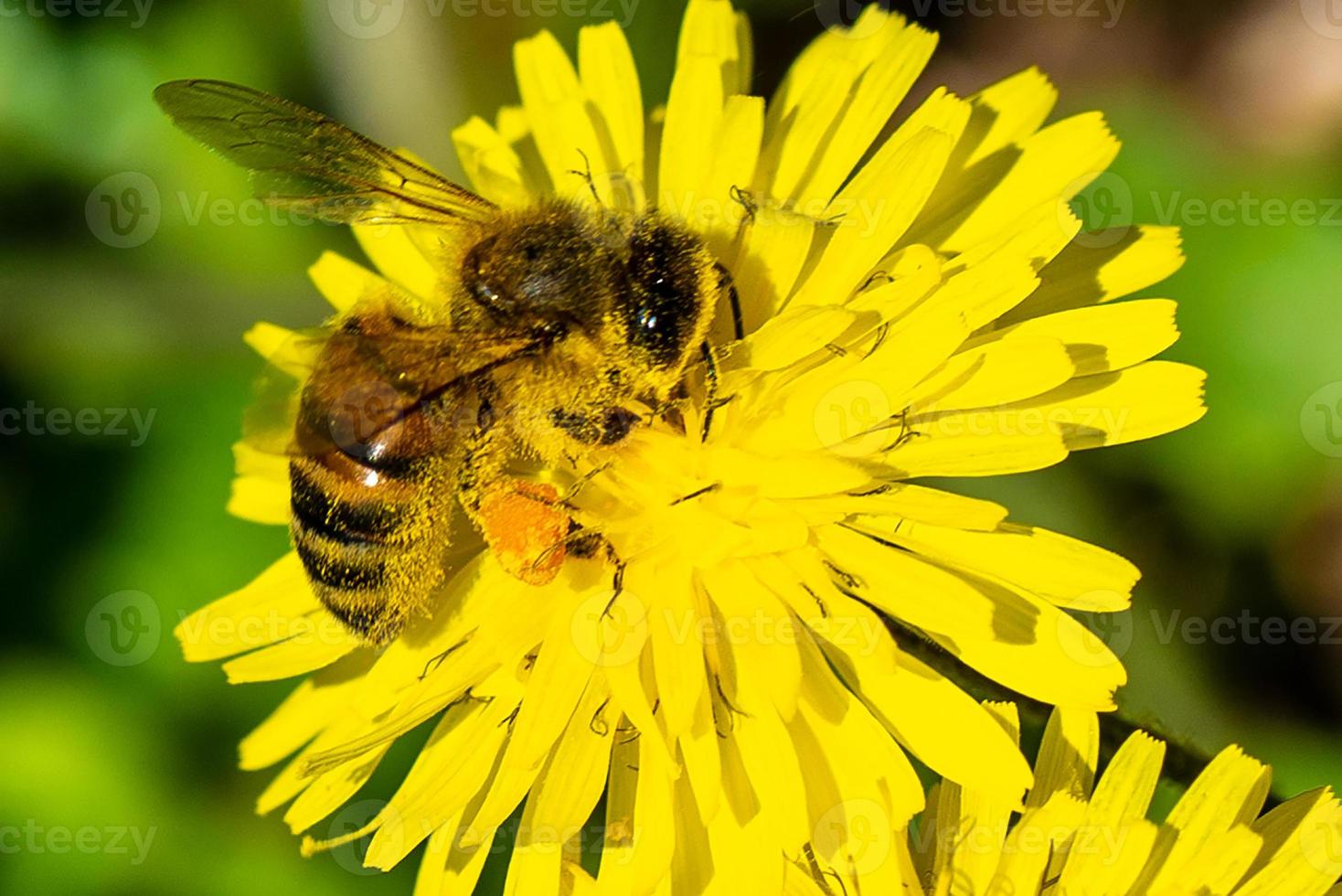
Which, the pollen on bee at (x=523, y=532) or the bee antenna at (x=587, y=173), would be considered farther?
the bee antenna at (x=587, y=173)

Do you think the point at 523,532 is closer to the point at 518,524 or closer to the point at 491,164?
the point at 518,524

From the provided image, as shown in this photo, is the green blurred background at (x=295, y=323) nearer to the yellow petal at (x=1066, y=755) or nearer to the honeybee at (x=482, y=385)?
the yellow petal at (x=1066, y=755)

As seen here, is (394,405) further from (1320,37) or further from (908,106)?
(1320,37)

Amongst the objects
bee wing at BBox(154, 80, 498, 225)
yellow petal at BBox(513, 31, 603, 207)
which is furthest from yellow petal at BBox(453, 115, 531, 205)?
bee wing at BBox(154, 80, 498, 225)

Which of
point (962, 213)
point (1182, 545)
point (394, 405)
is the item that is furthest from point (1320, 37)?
point (394, 405)

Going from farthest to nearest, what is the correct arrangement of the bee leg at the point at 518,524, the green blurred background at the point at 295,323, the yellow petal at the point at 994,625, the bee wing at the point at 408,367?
the green blurred background at the point at 295,323
the bee leg at the point at 518,524
the yellow petal at the point at 994,625
the bee wing at the point at 408,367

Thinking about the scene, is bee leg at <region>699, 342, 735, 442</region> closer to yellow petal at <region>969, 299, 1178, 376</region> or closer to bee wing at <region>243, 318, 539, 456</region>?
bee wing at <region>243, 318, 539, 456</region>

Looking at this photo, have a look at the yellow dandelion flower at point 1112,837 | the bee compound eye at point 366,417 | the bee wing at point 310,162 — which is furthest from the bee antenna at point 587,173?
the yellow dandelion flower at point 1112,837
